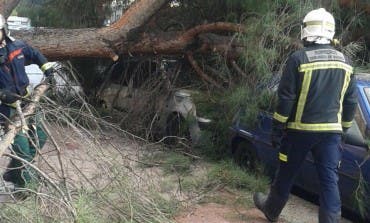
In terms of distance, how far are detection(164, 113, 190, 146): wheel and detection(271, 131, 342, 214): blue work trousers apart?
256cm

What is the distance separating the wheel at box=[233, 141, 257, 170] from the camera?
6363mm

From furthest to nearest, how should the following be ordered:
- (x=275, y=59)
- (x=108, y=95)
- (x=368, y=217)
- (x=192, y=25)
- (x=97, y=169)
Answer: (x=108, y=95)
(x=192, y=25)
(x=275, y=59)
(x=368, y=217)
(x=97, y=169)

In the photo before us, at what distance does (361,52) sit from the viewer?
624 cm

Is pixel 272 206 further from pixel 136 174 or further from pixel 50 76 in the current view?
pixel 50 76

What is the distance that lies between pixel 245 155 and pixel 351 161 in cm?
186

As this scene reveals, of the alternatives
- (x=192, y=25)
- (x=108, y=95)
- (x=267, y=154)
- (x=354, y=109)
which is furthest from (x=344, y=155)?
(x=108, y=95)

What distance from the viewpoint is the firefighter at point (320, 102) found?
448 cm

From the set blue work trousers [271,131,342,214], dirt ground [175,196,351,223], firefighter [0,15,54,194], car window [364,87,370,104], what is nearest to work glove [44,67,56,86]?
firefighter [0,15,54,194]

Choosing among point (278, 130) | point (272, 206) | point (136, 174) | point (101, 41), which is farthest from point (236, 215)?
point (101, 41)

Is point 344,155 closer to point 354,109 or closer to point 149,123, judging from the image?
point 354,109

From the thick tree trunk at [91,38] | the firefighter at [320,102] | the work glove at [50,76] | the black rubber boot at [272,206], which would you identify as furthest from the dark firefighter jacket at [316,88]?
the thick tree trunk at [91,38]

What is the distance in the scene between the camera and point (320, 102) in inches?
177

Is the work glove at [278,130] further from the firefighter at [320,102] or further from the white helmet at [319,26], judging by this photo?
the white helmet at [319,26]

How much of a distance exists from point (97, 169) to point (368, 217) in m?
2.36
